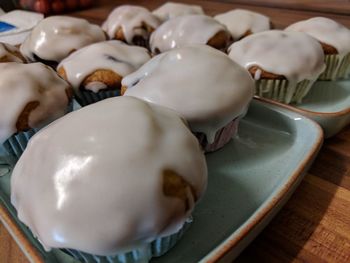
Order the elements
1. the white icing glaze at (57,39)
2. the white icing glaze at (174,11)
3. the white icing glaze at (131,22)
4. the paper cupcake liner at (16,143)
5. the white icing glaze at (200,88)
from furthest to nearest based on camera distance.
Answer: the white icing glaze at (174,11) → the white icing glaze at (131,22) → the white icing glaze at (57,39) → the paper cupcake liner at (16,143) → the white icing glaze at (200,88)

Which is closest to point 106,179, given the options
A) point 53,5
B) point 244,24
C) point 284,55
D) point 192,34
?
point 284,55

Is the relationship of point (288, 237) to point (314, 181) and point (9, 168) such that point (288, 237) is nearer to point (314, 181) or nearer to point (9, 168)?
point (314, 181)

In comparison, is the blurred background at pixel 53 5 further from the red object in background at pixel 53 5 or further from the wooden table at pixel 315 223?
the wooden table at pixel 315 223

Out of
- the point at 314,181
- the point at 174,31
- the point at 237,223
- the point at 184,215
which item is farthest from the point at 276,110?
the point at 174,31

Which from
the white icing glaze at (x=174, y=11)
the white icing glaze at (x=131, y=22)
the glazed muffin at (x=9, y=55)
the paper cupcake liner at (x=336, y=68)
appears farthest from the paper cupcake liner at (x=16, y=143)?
the white icing glaze at (x=174, y=11)

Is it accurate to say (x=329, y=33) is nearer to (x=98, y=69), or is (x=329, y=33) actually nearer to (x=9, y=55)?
(x=98, y=69)
